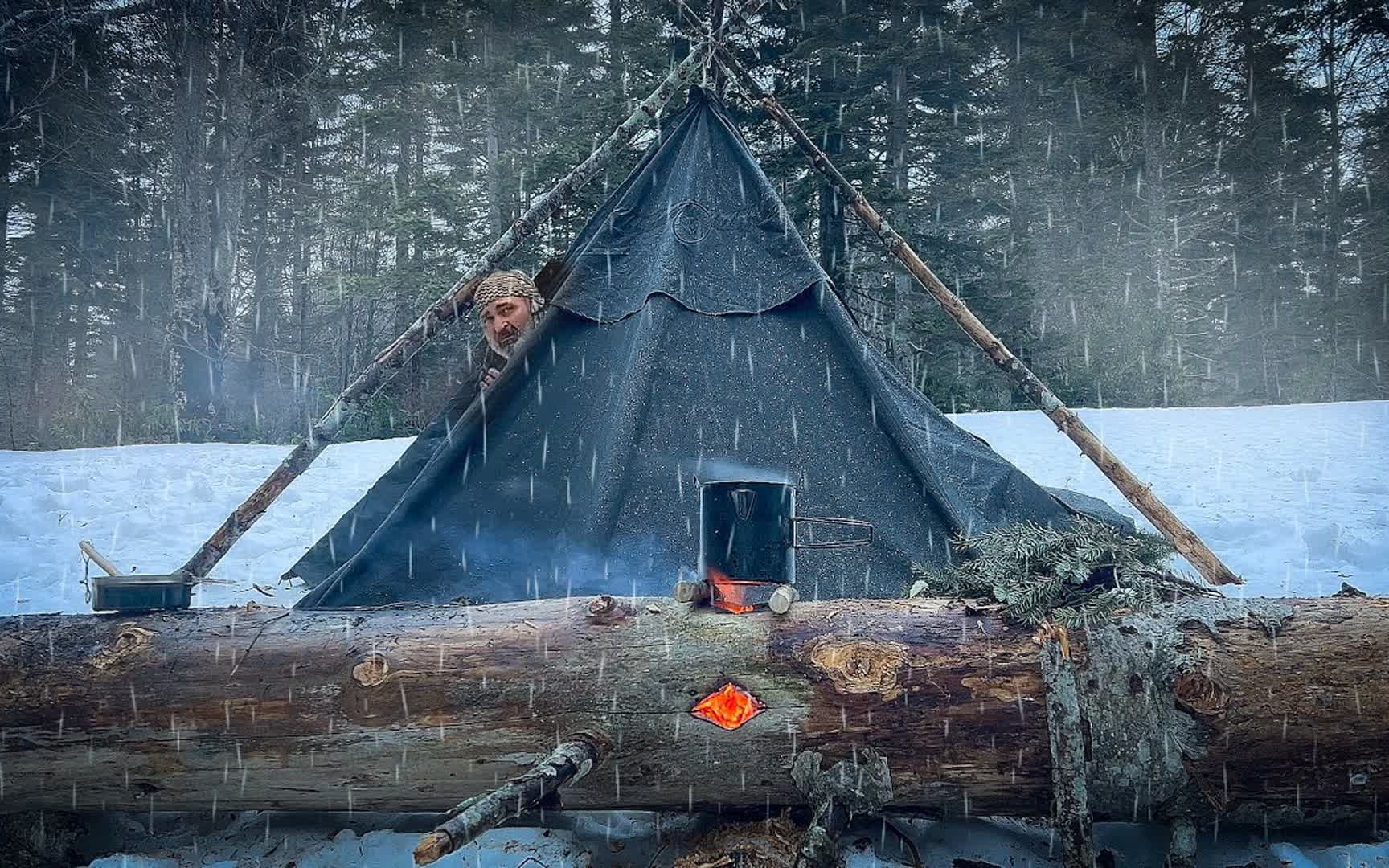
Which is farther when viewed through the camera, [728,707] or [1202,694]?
[728,707]

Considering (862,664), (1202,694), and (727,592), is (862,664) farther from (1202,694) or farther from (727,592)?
(1202,694)

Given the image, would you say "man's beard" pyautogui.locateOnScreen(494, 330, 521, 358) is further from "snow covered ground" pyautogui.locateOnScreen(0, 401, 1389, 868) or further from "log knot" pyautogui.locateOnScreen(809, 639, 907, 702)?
"log knot" pyautogui.locateOnScreen(809, 639, 907, 702)

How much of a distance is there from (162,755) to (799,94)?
11.1 meters

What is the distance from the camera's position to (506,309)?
4.52m

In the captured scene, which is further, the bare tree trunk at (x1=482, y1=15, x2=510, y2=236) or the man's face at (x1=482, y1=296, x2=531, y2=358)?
the bare tree trunk at (x1=482, y1=15, x2=510, y2=236)

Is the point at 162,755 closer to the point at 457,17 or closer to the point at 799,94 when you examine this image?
the point at 799,94

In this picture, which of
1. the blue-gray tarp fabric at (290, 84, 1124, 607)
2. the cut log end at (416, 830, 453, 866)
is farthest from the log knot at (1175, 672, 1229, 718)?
the cut log end at (416, 830, 453, 866)

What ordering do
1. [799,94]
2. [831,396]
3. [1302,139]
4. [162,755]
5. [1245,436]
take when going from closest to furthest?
[162,755], [831,396], [1245,436], [799,94], [1302,139]

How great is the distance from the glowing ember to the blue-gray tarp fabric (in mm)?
1222

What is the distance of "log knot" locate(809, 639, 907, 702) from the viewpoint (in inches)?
73.8

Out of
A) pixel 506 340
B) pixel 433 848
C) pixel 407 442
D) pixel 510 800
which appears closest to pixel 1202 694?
pixel 510 800

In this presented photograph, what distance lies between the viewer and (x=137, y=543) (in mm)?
5555

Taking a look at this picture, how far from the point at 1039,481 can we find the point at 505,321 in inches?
186

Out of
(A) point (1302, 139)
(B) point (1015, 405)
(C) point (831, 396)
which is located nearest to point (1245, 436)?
(B) point (1015, 405)
